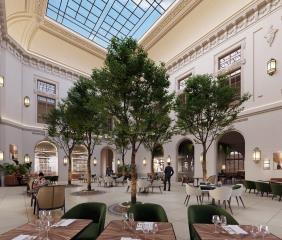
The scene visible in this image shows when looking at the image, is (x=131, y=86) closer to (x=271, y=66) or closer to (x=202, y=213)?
(x=202, y=213)

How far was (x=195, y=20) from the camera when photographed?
18.9m

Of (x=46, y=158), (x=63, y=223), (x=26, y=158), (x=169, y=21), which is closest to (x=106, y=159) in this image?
(x=46, y=158)

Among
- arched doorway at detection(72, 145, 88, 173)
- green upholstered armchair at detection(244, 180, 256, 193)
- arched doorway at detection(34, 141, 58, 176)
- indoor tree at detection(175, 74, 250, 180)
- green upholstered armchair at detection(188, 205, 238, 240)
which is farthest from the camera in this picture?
arched doorway at detection(72, 145, 88, 173)

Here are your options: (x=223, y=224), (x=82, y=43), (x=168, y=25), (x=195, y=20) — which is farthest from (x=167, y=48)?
(x=223, y=224)

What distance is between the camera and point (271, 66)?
13.7 meters

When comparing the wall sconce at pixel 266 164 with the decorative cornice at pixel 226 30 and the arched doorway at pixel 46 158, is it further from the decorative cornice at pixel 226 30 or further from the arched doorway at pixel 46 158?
the arched doorway at pixel 46 158

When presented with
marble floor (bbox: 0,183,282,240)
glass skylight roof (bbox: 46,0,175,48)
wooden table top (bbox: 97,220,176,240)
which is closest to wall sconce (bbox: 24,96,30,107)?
glass skylight roof (bbox: 46,0,175,48)

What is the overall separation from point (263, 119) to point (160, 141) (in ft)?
22.7

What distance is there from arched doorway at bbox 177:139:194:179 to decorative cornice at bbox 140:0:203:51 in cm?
906

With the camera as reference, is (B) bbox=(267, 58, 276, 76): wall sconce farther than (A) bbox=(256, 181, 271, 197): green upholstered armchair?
Yes

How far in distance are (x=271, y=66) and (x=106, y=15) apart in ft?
41.5

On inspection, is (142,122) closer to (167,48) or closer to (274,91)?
(274,91)

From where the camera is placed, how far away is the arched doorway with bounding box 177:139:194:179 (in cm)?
2172

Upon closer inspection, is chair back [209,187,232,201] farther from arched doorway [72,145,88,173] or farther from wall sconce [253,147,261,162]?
arched doorway [72,145,88,173]
